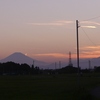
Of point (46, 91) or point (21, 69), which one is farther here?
point (21, 69)

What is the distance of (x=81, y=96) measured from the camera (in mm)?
25578

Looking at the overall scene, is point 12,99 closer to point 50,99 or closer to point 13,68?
point 50,99

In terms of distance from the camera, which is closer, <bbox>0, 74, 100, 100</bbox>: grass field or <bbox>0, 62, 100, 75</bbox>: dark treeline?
<bbox>0, 74, 100, 100</bbox>: grass field

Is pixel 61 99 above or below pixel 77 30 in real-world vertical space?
below

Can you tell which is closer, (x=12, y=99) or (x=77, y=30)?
(x=12, y=99)

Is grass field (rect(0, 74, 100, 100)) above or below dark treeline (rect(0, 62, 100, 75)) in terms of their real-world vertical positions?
below

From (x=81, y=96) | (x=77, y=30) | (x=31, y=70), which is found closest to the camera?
(x=81, y=96)

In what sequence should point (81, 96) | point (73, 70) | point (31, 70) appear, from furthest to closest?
point (31, 70) < point (73, 70) < point (81, 96)

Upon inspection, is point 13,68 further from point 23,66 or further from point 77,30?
point 77,30

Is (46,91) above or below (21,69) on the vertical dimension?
below

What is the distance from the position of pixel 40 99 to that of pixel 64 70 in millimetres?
153755

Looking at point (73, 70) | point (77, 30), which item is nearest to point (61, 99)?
point (77, 30)

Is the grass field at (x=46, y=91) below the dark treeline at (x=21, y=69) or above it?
below

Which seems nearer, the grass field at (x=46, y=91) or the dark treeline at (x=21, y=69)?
the grass field at (x=46, y=91)
